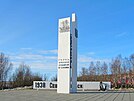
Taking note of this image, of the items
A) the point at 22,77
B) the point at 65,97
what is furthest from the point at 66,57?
the point at 22,77

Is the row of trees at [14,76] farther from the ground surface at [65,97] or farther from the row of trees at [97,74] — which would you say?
the ground surface at [65,97]

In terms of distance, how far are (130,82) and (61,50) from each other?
44.3 meters

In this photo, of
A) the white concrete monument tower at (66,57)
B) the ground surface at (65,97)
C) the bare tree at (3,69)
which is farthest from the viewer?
the bare tree at (3,69)

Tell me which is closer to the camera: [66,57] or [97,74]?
[66,57]

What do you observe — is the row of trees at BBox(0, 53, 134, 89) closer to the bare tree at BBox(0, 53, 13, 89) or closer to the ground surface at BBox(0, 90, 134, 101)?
the bare tree at BBox(0, 53, 13, 89)

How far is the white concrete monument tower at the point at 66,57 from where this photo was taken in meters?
36.2

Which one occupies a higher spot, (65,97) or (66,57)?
(66,57)

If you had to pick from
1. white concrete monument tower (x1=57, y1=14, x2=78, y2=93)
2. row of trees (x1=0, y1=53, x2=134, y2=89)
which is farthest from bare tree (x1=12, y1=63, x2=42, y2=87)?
white concrete monument tower (x1=57, y1=14, x2=78, y2=93)

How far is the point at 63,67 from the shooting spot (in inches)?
1442

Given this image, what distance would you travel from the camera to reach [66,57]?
36781 mm

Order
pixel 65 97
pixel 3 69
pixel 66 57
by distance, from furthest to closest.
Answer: pixel 3 69
pixel 66 57
pixel 65 97

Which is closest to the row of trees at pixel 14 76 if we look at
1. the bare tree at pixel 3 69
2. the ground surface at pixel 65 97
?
the bare tree at pixel 3 69

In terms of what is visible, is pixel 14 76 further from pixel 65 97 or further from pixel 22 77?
pixel 65 97

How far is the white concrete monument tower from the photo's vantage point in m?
36.2
